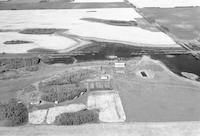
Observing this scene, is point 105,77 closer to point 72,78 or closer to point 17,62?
point 72,78

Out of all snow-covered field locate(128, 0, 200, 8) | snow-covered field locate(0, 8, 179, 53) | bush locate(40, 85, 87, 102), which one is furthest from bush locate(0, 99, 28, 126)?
snow-covered field locate(128, 0, 200, 8)

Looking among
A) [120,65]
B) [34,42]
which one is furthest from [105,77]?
[34,42]

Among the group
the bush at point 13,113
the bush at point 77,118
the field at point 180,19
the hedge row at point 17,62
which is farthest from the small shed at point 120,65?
the field at point 180,19

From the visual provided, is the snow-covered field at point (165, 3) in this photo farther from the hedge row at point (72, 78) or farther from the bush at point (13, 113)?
the bush at point (13, 113)

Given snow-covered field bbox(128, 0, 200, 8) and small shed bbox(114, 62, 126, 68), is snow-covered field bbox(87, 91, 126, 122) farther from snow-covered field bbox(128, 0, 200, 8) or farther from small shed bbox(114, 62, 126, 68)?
snow-covered field bbox(128, 0, 200, 8)

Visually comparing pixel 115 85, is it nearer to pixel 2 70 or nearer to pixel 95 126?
pixel 95 126

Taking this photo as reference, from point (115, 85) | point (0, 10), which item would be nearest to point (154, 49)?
point (115, 85)

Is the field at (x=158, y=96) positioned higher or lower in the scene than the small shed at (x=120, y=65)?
lower
